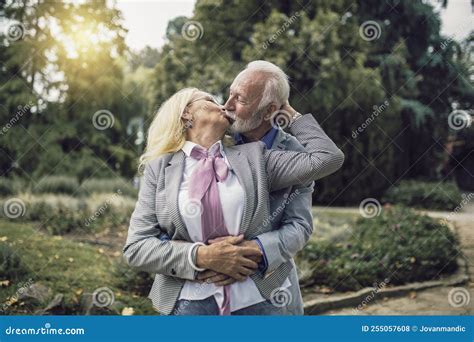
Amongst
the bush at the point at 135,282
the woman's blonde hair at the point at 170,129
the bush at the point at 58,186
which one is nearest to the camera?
the woman's blonde hair at the point at 170,129

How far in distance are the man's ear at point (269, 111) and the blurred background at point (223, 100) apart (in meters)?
2.43

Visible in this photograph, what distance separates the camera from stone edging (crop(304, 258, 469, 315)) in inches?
181

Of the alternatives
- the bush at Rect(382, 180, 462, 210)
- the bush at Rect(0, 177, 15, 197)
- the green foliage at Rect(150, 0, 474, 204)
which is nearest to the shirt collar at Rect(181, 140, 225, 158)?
the bush at Rect(0, 177, 15, 197)

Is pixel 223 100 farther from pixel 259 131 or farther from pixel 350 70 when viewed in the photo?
pixel 259 131

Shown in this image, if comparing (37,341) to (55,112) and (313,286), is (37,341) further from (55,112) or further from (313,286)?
(55,112)

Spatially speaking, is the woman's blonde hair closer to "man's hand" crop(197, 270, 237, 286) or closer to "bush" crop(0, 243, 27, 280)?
"man's hand" crop(197, 270, 237, 286)

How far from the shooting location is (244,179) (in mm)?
1896

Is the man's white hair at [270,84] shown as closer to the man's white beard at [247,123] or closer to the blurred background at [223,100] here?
the man's white beard at [247,123]

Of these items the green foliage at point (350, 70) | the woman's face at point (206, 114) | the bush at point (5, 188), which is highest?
the green foliage at point (350, 70)

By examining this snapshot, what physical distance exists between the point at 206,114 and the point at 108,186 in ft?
17.9

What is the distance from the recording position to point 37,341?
128 inches

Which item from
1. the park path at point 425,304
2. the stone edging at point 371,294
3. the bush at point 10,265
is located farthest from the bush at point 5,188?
the park path at point 425,304

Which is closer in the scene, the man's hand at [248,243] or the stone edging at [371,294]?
the man's hand at [248,243]

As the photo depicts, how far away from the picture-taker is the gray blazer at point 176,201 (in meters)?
1.86
